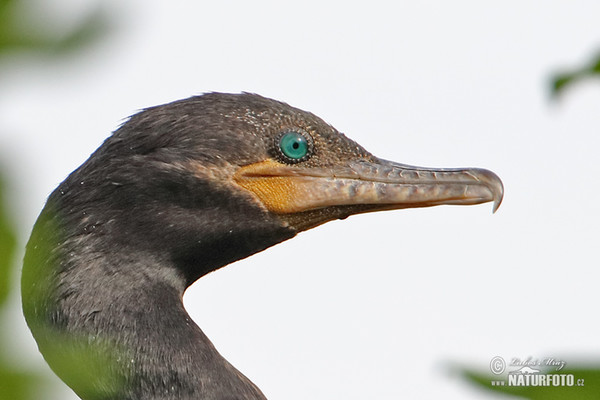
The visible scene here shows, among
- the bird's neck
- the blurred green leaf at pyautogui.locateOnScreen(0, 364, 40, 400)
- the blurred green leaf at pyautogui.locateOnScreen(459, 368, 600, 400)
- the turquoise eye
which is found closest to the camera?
the blurred green leaf at pyautogui.locateOnScreen(0, 364, 40, 400)

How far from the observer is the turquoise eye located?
17.1ft

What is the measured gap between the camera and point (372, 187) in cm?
536

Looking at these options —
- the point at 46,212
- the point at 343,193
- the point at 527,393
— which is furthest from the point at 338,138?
the point at 527,393

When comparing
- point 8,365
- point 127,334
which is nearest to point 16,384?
point 8,365

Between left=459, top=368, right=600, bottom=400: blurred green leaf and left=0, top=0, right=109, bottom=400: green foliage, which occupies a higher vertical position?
left=459, top=368, right=600, bottom=400: blurred green leaf

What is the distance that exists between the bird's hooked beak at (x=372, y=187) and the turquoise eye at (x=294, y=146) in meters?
0.06

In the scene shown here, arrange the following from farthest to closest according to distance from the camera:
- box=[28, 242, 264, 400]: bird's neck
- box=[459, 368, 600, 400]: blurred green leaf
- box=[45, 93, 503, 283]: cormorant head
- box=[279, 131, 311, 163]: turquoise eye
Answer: box=[279, 131, 311, 163]: turquoise eye, box=[45, 93, 503, 283]: cormorant head, box=[28, 242, 264, 400]: bird's neck, box=[459, 368, 600, 400]: blurred green leaf

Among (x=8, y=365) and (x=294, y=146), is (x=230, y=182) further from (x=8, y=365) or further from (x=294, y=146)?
(x=8, y=365)

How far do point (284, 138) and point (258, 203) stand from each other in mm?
401

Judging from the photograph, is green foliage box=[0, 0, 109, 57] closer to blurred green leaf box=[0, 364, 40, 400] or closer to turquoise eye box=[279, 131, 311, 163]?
blurred green leaf box=[0, 364, 40, 400]

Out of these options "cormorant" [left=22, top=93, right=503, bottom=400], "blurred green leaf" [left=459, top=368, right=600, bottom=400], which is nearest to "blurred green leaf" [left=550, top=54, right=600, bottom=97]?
"blurred green leaf" [left=459, top=368, right=600, bottom=400]

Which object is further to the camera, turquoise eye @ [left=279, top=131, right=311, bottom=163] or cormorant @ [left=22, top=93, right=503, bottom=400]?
turquoise eye @ [left=279, top=131, right=311, bottom=163]

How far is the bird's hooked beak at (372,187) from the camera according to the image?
5.25 metres

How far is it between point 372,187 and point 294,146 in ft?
1.72
